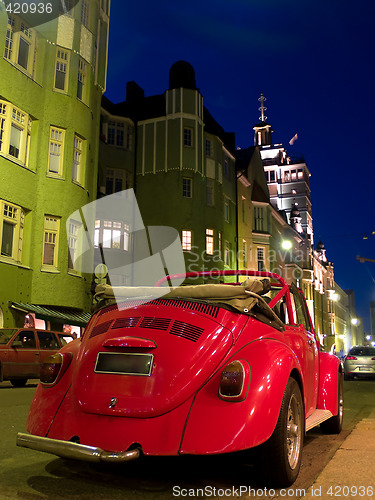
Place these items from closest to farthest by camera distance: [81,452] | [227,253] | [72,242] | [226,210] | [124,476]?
[81,452], [124,476], [72,242], [227,253], [226,210]

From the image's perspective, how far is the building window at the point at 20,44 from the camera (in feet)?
69.6

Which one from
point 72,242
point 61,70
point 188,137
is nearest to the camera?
point 72,242

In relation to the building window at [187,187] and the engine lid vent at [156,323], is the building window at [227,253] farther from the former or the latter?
the engine lid vent at [156,323]

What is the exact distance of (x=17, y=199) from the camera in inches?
821

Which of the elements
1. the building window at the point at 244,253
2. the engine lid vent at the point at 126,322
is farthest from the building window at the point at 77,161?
the engine lid vent at the point at 126,322

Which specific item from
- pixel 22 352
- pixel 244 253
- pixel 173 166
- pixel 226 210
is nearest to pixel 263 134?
pixel 244 253

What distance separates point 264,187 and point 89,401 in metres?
46.8

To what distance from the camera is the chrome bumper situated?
343 cm

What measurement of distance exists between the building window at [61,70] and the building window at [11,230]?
21.9ft

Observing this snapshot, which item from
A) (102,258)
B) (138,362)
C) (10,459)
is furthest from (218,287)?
(102,258)

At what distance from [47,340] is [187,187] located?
19918 millimetres

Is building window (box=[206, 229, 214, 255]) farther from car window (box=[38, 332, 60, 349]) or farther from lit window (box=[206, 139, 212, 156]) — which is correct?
car window (box=[38, 332, 60, 349])

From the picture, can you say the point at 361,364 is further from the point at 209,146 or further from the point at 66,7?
the point at 66,7

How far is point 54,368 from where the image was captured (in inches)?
169
